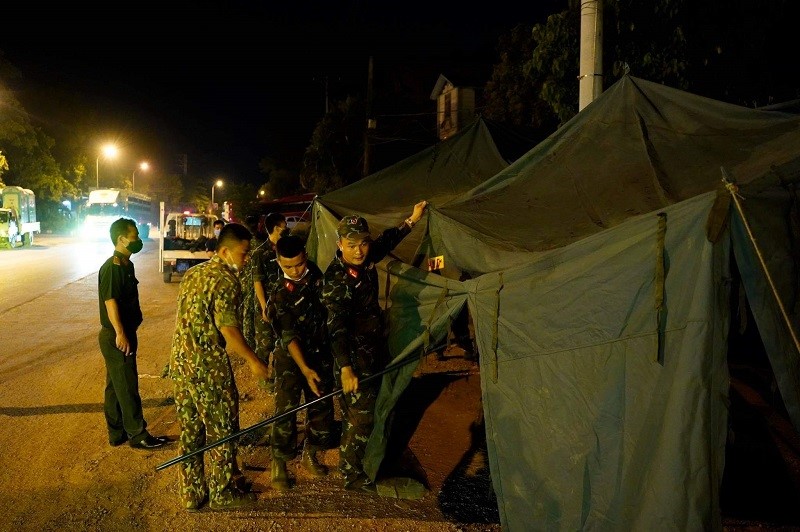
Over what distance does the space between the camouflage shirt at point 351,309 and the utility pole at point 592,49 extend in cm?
317

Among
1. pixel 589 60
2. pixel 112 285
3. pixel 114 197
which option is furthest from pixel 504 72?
pixel 114 197

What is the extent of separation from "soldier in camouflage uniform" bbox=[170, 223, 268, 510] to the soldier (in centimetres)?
37

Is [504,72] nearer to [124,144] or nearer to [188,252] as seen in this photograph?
[188,252]

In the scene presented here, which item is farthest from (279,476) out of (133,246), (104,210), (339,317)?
(104,210)

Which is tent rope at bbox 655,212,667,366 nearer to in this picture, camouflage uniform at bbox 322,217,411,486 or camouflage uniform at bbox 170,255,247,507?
camouflage uniform at bbox 322,217,411,486

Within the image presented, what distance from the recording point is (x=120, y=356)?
4957mm

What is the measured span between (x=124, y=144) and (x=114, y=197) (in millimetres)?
39596

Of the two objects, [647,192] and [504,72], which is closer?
[647,192]

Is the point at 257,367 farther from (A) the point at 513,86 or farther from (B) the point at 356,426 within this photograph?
(A) the point at 513,86

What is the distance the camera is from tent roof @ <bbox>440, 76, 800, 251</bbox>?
377 cm

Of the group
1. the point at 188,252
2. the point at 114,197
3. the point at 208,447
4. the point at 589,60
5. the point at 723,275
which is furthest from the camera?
the point at 114,197

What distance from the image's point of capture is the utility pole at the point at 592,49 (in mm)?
6016

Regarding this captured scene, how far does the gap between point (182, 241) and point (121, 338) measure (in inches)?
462

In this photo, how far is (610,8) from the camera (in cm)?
728
